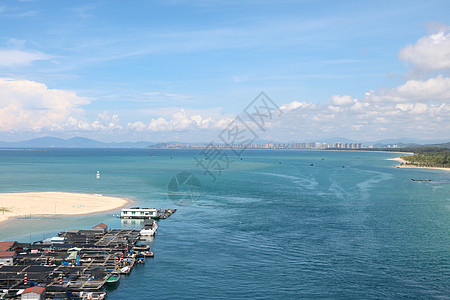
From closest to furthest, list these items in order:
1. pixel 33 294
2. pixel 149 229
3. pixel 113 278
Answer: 1. pixel 33 294
2. pixel 113 278
3. pixel 149 229

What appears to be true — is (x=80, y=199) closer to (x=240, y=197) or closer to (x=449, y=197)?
(x=240, y=197)

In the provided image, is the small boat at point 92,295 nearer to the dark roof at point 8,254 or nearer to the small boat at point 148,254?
the small boat at point 148,254

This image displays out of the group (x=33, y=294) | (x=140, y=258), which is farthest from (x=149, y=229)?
(x=33, y=294)

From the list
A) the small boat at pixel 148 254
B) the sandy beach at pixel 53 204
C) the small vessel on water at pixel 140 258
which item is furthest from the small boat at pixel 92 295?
the sandy beach at pixel 53 204


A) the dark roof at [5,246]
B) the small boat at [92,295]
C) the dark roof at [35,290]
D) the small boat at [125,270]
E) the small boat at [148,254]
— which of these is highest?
the dark roof at [5,246]

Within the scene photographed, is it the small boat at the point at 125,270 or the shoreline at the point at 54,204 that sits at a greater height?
the shoreline at the point at 54,204

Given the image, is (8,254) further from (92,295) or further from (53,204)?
(53,204)
